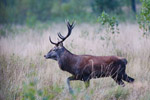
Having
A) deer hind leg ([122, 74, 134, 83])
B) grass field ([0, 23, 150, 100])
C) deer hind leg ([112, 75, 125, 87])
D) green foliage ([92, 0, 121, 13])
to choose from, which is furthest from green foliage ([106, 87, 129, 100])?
green foliage ([92, 0, 121, 13])

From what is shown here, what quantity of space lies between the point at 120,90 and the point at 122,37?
548 cm

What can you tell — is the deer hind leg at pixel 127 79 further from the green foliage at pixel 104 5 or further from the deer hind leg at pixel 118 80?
the green foliage at pixel 104 5

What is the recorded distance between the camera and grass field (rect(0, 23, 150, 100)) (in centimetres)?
672

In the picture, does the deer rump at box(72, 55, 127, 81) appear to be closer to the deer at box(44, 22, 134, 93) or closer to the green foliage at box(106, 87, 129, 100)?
the deer at box(44, 22, 134, 93)

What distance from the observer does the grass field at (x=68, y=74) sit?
6.72 m

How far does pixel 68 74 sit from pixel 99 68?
152cm

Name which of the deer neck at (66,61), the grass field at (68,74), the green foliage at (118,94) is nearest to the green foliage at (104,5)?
the grass field at (68,74)

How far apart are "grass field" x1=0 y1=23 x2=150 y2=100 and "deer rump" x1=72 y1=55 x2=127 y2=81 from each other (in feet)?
1.08

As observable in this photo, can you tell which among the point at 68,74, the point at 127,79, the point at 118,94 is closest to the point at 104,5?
the point at 68,74

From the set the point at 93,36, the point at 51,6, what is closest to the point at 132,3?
the point at 51,6

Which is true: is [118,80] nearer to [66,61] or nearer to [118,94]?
[118,94]

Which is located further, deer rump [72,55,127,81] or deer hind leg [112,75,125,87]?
deer hind leg [112,75,125,87]

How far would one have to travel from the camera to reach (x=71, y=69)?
7.68 metres

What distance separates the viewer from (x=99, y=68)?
7645mm
